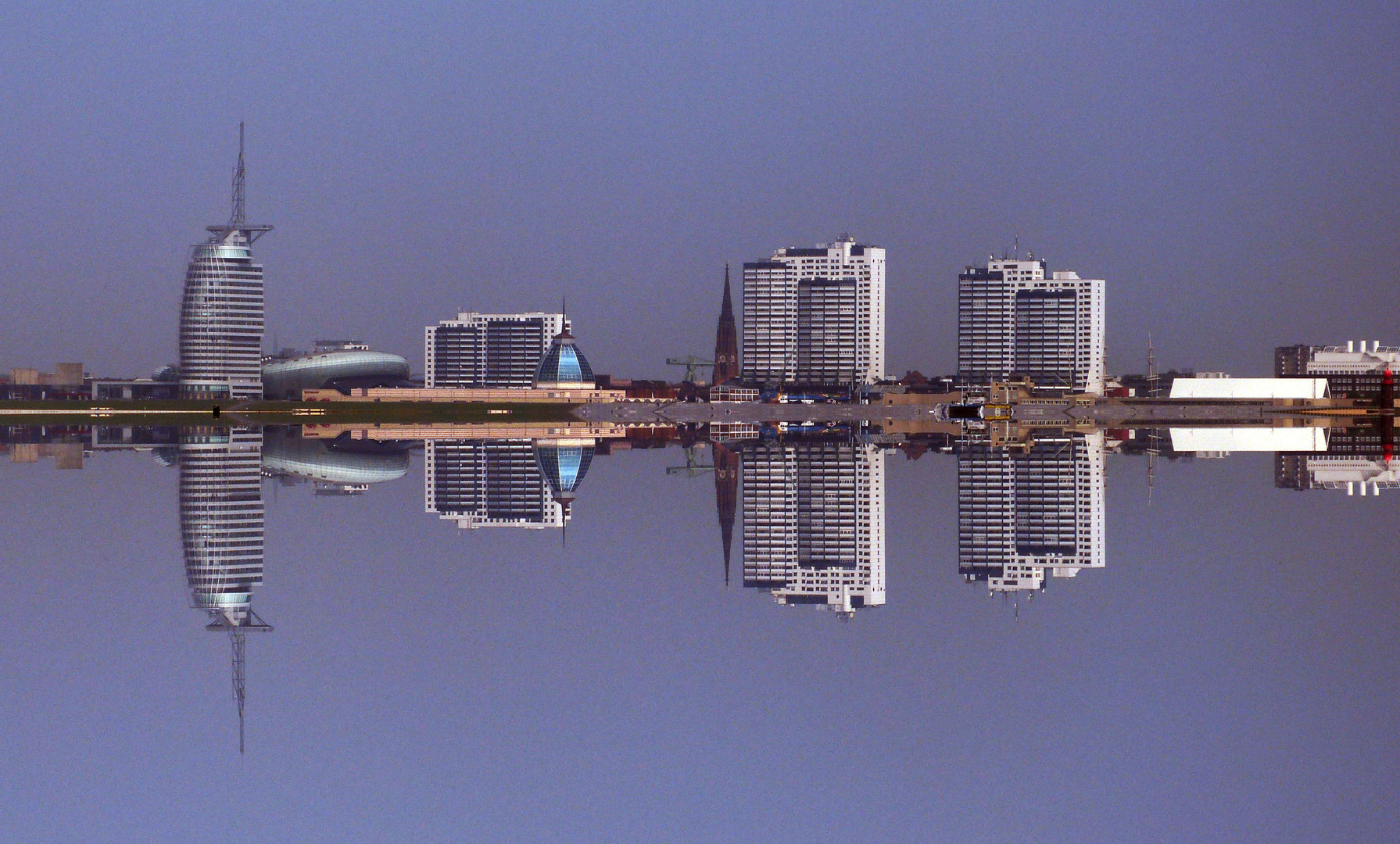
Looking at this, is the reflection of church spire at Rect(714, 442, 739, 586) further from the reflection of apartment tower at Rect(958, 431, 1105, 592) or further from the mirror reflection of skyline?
the reflection of apartment tower at Rect(958, 431, 1105, 592)

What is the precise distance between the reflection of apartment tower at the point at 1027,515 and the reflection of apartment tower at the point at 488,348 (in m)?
105

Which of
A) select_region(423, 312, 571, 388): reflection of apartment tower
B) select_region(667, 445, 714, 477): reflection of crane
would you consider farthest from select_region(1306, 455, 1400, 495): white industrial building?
select_region(423, 312, 571, 388): reflection of apartment tower

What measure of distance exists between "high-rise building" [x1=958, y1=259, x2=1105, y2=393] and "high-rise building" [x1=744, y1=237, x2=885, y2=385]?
7770 millimetres

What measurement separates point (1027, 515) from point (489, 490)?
1284 centimetres

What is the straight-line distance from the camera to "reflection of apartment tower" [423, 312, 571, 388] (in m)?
145

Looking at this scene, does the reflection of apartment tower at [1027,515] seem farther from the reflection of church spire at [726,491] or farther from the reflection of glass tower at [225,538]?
the reflection of glass tower at [225,538]

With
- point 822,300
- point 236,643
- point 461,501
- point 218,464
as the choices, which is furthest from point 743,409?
point 236,643

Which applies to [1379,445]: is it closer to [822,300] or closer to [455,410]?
[455,410]

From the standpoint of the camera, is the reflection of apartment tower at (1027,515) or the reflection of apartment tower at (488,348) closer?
the reflection of apartment tower at (1027,515)

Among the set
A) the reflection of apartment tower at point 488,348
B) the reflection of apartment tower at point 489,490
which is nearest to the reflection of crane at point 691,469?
the reflection of apartment tower at point 489,490

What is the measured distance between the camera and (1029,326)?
11738 cm

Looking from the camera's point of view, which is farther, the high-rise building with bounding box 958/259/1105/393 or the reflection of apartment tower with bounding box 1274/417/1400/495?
the high-rise building with bounding box 958/259/1105/393

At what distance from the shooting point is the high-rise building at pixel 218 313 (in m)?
113

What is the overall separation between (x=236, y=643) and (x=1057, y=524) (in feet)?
48.0
